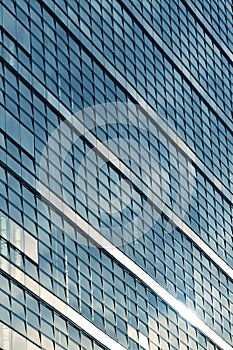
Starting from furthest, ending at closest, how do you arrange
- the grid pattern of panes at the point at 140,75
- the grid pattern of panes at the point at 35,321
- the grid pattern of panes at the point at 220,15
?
the grid pattern of panes at the point at 220,15, the grid pattern of panes at the point at 140,75, the grid pattern of panes at the point at 35,321

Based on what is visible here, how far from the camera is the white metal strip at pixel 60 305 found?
5628 centimetres

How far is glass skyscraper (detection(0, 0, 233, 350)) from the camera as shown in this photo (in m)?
59.0

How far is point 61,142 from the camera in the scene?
2518 inches

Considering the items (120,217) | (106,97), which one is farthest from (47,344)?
(106,97)

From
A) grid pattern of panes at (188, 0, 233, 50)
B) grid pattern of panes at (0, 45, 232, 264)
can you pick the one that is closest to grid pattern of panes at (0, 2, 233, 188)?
grid pattern of panes at (0, 45, 232, 264)

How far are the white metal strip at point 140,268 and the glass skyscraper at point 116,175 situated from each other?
9cm

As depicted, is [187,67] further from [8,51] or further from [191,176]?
[8,51]

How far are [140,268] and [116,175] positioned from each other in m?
4.90

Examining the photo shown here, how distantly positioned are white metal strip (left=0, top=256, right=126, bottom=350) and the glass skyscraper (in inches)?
3.4

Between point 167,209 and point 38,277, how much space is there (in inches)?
725

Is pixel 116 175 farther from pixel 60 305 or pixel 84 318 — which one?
pixel 60 305

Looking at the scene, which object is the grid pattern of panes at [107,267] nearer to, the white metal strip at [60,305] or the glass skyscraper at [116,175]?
the glass skyscraper at [116,175]

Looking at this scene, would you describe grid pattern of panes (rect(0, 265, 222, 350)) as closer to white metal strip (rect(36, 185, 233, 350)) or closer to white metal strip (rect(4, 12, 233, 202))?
white metal strip (rect(36, 185, 233, 350))

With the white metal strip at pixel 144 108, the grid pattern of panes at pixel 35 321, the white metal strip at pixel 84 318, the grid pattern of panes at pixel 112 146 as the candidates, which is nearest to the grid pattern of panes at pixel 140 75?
the white metal strip at pixel 144 108
